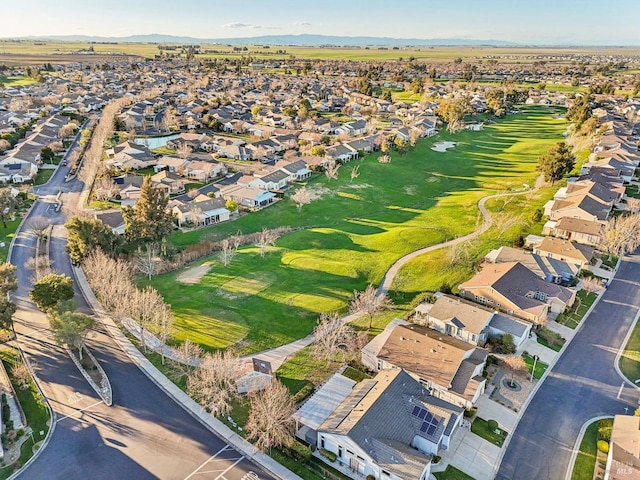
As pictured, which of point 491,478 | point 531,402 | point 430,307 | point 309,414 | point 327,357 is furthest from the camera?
point 430,307

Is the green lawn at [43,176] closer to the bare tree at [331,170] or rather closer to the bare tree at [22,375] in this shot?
the bare tree at [331,170]

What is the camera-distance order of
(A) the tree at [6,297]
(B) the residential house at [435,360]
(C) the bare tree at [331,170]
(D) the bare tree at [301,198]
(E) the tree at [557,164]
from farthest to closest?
(C) the bare tree at [331,170]
(E) the tree at [557,164]
(D) the bare tree at [301,198]
(A) the tree at [6,297]
(B) the residential house at [435,360]

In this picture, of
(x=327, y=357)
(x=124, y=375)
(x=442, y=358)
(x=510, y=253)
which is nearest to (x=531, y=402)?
(x=442, y=358)

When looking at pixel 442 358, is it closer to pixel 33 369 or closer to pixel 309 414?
pixel 309 414

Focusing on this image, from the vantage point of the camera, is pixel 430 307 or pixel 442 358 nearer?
pixel 442 358

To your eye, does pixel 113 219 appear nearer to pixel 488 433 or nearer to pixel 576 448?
pixel 488 433

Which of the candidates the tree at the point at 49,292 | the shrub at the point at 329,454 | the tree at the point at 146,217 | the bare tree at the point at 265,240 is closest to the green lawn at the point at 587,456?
the shrub at the point at 329,454


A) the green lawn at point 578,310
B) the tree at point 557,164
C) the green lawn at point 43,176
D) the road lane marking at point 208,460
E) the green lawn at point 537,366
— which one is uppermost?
the tree at point 557,164
